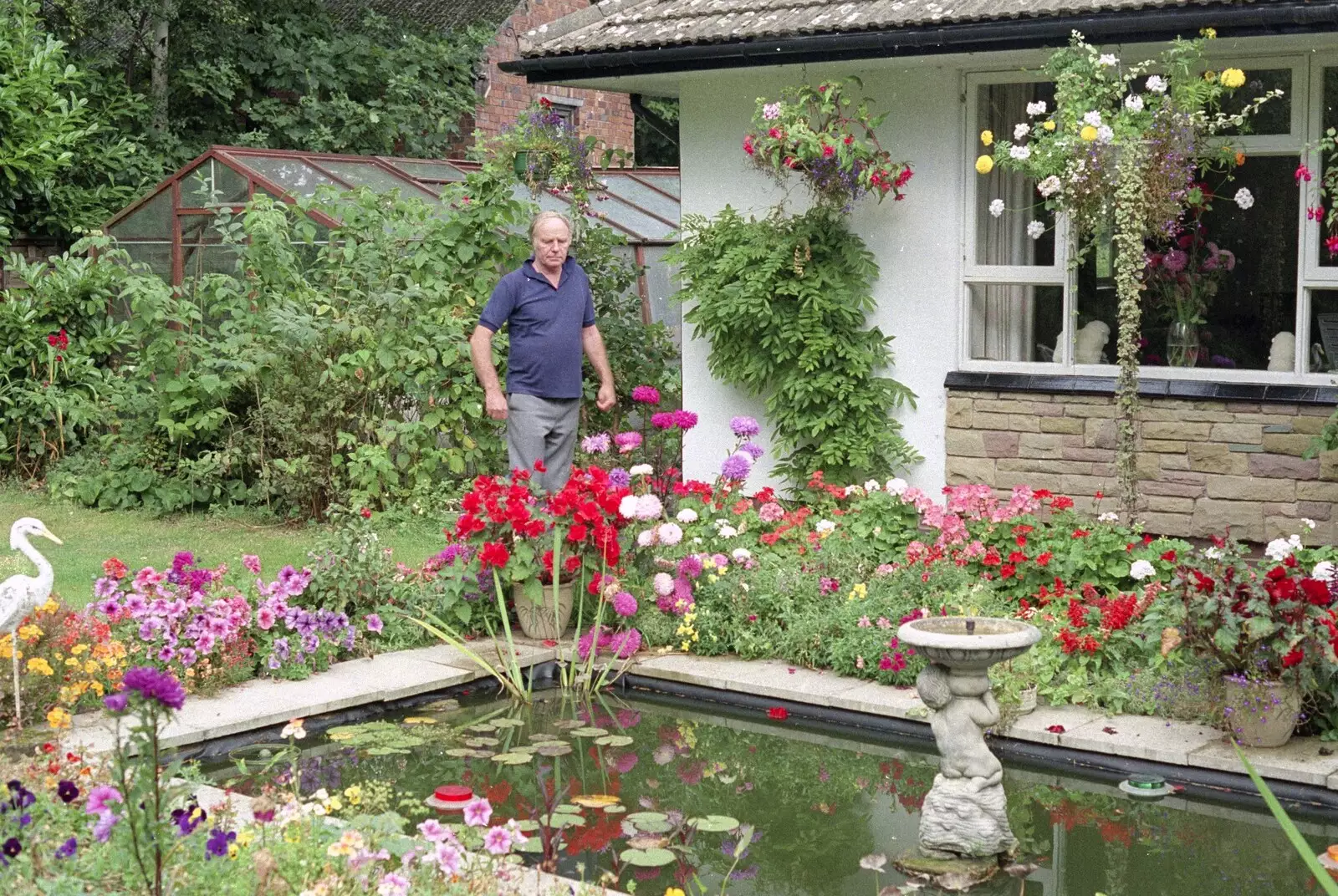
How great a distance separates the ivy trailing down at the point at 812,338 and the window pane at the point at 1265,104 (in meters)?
2.21

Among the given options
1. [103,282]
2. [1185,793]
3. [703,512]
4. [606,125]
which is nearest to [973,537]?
[703,512]

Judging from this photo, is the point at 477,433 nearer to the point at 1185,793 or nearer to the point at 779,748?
the point at 779,748

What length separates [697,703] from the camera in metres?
6.83

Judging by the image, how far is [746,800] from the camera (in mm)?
5543

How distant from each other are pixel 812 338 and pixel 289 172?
562cm

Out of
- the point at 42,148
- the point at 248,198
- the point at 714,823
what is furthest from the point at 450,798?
the point at 42,148

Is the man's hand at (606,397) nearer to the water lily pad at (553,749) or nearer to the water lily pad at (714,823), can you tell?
the water lily pad at (553,749)

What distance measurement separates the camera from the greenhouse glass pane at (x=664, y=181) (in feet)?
50.2

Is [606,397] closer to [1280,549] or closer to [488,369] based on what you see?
[488,369]

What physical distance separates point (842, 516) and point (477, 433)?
11.4ft

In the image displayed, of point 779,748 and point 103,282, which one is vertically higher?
point 103,282

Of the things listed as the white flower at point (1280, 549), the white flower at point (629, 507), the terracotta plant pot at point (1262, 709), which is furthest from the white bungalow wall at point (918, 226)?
the terracotta plant pot at point (1262, 709)

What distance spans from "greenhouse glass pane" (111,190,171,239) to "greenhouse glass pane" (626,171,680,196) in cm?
464

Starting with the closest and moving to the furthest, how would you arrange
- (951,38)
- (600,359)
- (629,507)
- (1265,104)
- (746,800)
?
1. (746,800)
2. (629,507)
3. (1265,104)
4. (951,38)
5. (600,359)
